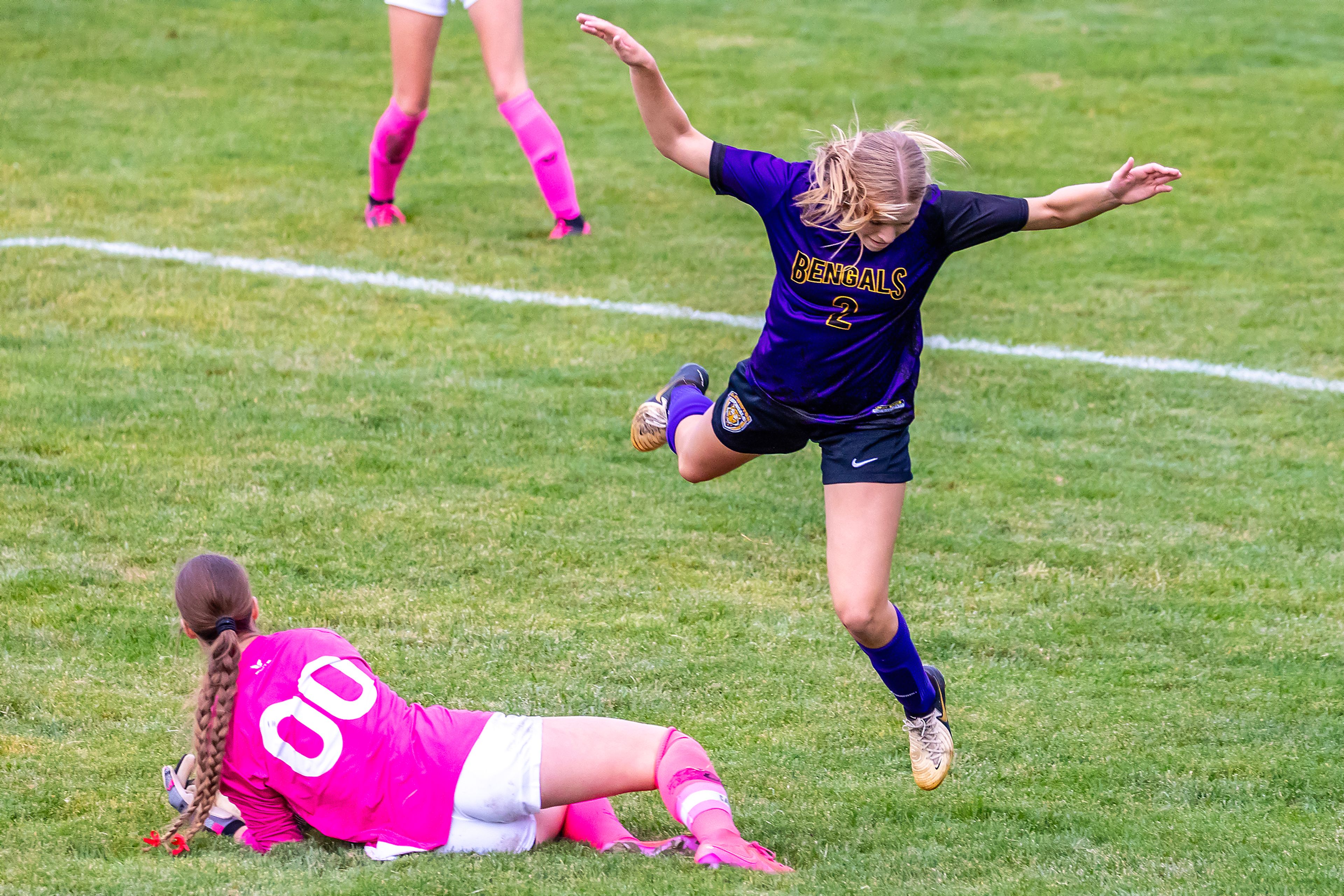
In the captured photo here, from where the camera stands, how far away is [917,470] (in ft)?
24.1

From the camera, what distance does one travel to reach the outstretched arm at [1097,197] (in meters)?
4.39

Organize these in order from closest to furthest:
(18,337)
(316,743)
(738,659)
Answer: (316,743)
(738,659)
(18,337)

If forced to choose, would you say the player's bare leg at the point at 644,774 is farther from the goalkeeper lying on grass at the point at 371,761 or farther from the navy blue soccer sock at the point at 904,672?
the navy blue soccer sock at the point at 904,672

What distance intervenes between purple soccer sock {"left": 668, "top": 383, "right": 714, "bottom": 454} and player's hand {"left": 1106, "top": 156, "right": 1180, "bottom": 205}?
5.30ft

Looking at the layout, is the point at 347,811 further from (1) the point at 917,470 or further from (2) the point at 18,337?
(2) the point at 18,337

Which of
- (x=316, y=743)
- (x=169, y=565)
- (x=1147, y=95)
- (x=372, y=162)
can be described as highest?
(x=1147, y=95)

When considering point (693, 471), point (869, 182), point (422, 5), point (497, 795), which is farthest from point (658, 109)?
point (422, 5)

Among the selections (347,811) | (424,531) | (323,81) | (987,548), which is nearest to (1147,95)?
(323,81)

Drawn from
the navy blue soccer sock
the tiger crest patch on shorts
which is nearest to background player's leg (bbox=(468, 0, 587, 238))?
the tiger crest patch on shorts

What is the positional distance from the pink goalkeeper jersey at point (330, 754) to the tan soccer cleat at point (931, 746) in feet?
4.39

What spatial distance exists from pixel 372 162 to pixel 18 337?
285 cm

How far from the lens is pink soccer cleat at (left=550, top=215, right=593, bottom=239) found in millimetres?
10562

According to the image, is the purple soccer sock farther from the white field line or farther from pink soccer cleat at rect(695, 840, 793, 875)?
the white field line

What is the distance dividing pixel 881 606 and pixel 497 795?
125 cm
